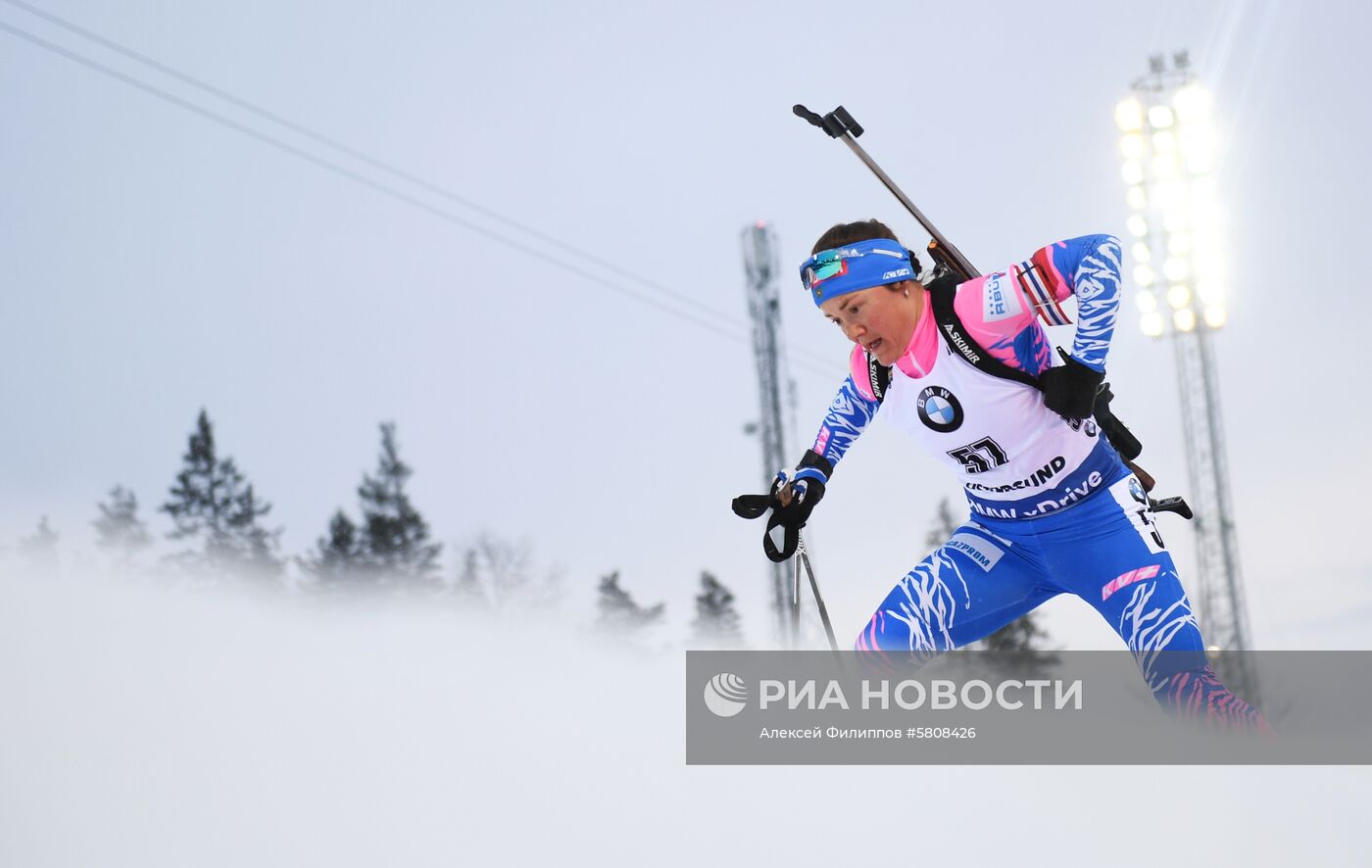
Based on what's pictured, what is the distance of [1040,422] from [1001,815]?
5.25 feet

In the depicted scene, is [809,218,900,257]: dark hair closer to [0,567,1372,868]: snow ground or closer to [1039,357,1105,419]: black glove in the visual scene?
[1039,357,1105,419]: black glove

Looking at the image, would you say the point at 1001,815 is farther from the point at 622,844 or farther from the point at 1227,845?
the point at 622,844

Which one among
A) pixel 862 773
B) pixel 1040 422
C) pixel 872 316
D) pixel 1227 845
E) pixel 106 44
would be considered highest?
pixel 106 44

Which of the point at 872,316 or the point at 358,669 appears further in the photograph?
the point at 358,669

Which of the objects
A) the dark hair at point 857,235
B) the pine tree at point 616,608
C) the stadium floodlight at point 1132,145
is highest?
the stadium floodlight at point 1132,145

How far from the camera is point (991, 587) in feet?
11.6

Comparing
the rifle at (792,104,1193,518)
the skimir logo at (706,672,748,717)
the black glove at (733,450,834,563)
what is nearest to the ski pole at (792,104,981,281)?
the rifle at (792,104,1193,518)

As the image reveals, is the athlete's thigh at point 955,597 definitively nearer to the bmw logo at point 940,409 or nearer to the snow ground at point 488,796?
the bmw logo at point 940,409

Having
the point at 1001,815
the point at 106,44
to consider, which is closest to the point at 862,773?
the point at 1001,815

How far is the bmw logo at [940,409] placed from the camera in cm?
325

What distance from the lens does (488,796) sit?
4.09 meters

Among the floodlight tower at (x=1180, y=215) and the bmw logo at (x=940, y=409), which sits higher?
the floodlight tower at (x=1180, y=215)

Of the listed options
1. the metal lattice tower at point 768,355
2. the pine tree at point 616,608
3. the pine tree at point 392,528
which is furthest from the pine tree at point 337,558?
the metal lattice tower at point 768,355

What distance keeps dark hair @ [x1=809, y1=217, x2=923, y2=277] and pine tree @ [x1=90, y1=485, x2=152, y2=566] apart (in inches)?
1312
